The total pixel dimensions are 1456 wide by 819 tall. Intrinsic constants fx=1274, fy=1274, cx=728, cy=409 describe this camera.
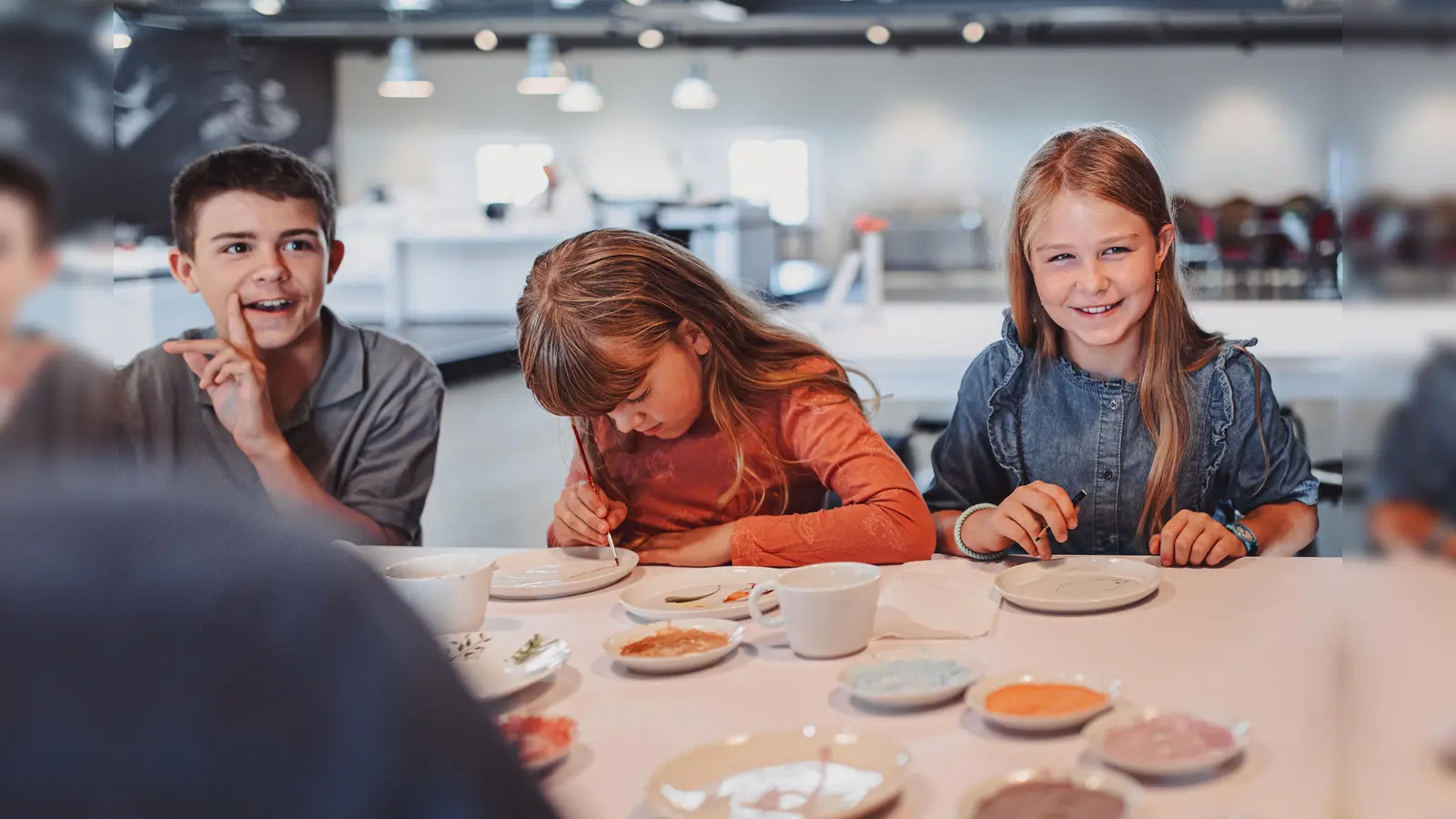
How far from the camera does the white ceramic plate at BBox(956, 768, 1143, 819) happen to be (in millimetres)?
791

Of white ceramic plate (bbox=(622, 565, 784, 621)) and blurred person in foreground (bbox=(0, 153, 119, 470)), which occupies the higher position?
blurred person in foreground (bbox=(0, 153, 119, 470))

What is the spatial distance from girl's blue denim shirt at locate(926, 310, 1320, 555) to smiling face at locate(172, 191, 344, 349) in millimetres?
1059

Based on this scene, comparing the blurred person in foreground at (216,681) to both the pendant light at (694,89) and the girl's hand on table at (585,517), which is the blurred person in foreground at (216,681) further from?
the pendant light at (694,89)

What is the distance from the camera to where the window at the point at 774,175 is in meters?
Result: 14.5

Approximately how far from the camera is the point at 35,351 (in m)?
0.33

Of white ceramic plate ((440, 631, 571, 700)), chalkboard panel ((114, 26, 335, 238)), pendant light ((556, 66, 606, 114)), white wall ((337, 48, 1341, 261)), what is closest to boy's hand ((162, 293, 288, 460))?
white ceramic plate ((440, 631, 571, 700))

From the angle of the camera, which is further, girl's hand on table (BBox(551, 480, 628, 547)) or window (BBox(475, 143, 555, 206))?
window (BBox(475, 143, 555, 206))

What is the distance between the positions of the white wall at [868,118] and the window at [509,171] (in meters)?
0.15

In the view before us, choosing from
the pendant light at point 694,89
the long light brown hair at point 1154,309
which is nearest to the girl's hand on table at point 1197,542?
the long light brown hair at point 1154,309

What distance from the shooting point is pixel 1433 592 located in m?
0.34

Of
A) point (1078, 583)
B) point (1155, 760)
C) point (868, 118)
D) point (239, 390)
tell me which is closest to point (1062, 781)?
point (1155, 760)

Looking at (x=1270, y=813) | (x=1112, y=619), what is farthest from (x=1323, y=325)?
(x=1270, y=813)

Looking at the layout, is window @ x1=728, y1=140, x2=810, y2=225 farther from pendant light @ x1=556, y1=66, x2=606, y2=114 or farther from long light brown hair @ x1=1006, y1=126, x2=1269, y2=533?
long light brown hair @ x1=1006, y1=126, x2=1269, y2=533

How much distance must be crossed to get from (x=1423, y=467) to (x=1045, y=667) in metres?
0.80
